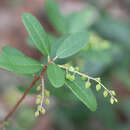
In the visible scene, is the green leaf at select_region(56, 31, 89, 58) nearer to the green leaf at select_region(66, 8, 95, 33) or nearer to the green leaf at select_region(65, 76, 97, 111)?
the green leaf at select_region(65, 76, 97, 111)

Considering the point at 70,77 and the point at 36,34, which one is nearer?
the point at 70,77

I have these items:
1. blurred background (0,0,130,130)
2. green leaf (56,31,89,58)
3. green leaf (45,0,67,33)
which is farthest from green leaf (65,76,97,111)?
green leaf (45,0,67,33)

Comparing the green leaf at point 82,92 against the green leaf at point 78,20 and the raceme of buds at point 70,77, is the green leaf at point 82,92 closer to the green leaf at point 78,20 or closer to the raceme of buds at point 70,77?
the raceme of buds at point 70,77

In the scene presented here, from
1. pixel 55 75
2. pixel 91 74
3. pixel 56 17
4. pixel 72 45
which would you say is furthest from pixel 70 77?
pixel 91 74

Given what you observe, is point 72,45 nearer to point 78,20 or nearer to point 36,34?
point 36,34

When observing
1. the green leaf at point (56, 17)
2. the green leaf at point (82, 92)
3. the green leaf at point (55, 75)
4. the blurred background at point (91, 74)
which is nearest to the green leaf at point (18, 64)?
the green leaf at point (55, 75)

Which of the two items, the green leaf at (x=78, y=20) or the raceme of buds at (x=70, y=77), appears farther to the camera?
the green leaf at (x=78, y=20)
